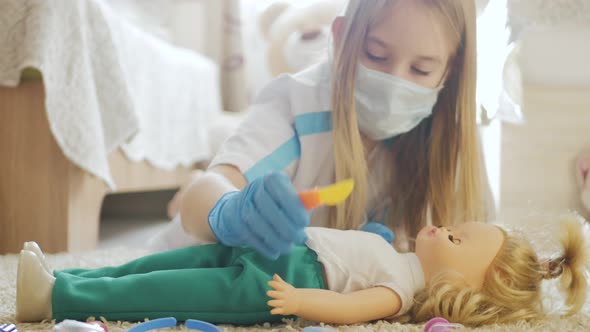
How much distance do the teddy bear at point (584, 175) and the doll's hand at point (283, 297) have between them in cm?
80

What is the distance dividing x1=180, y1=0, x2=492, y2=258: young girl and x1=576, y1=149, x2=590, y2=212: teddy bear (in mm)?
387

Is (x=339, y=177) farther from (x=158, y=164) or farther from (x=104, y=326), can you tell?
(x=158, y=164)

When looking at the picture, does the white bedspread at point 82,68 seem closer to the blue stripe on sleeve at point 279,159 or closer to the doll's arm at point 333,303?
the blue stripe on sleeve at point 279,159

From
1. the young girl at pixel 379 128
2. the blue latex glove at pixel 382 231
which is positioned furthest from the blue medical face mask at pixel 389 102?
the blue latex glove at pixel 382 231

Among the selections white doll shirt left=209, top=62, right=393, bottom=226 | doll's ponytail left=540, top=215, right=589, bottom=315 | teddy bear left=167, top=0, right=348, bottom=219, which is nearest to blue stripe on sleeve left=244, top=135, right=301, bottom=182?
white doll shirt left=209, top=62, right=393, bottom=226

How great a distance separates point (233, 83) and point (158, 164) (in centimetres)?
101

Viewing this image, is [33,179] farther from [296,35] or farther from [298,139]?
[296,35]

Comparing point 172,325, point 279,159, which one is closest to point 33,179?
point 279,159

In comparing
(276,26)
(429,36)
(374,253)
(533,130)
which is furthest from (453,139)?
(276,26)

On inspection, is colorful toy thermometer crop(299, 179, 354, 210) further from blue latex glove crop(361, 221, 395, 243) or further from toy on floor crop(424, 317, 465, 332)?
blue latex glove crop(361, 221, 395, 243)

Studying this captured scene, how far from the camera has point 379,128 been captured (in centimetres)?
84

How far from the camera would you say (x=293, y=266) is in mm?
632

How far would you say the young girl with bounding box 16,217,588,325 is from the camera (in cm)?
59

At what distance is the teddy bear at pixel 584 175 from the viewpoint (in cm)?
115
